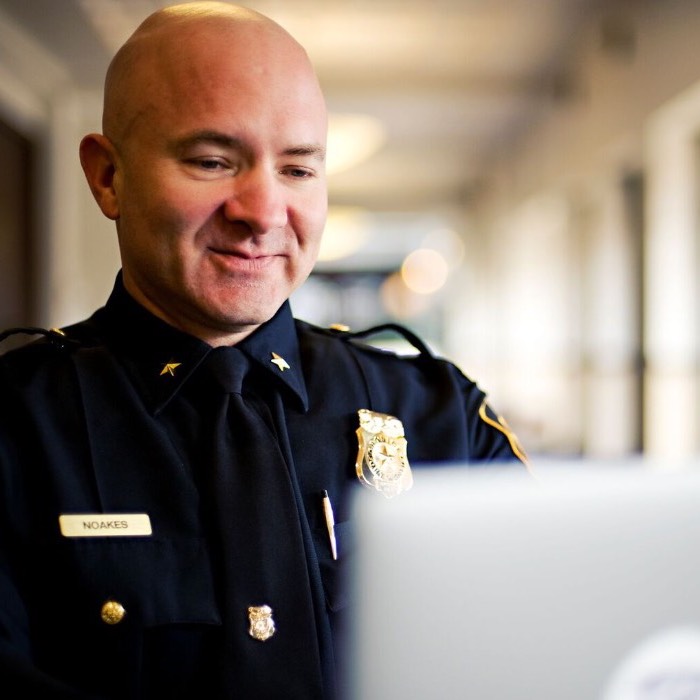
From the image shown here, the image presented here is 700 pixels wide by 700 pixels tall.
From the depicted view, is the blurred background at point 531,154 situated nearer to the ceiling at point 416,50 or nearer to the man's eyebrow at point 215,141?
the ceiling at point 416,50

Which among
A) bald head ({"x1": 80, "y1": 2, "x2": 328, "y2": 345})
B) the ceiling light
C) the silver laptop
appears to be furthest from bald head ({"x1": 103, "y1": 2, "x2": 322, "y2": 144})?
the ceiling light

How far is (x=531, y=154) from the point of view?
7383 mm

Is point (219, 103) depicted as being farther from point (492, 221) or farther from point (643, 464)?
point (492, 221)

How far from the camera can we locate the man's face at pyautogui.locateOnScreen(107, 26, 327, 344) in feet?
3.00

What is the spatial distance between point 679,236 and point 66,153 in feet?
11.4

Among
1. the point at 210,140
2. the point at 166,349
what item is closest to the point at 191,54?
the point at 210,140

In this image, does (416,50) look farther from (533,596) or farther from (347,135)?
(533,596)

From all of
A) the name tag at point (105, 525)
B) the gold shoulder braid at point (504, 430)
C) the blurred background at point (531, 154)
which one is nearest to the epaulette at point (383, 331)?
the gold shoulder braid at point (504, 430)

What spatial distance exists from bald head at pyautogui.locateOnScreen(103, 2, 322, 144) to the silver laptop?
57 cm

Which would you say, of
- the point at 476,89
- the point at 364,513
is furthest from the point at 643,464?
the point at 476,89

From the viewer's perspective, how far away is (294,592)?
0.92 meters

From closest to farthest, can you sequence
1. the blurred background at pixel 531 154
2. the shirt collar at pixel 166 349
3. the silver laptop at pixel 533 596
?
the silver laptop at pixel 533 596 → the shirt collar at pixel 166 349 → the blurred background at pixel 531 154

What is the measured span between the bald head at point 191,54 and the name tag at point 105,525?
1.35 ft

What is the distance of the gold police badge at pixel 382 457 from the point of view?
3.48 feet
